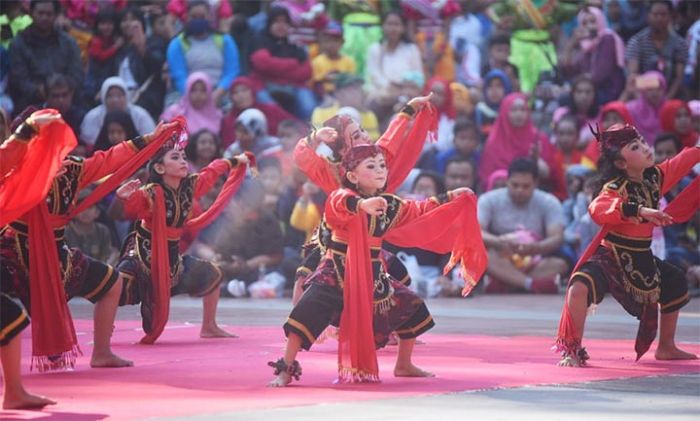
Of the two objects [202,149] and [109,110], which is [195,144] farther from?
[109,110]

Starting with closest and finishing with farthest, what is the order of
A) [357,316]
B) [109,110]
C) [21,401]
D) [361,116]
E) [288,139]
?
1. [21,401]
2. [357,316]
3. [109,110]
4. [288,139]
5. [361,116]

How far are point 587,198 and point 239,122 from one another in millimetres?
3533

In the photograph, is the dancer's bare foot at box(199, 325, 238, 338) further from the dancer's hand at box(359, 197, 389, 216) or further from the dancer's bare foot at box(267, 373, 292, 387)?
the dancer's hand at box(359, 197, 389, 216)

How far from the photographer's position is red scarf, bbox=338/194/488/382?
7.18m

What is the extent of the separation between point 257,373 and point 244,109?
776cm

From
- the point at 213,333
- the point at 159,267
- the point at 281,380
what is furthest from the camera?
the point at 213,333

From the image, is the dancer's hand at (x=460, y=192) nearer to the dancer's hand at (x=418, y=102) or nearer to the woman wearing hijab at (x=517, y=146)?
the dancer's hand at (x=418, y=102)

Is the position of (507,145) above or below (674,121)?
below

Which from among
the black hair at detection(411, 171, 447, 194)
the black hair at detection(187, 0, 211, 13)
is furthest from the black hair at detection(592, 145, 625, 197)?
the black hair at detection(187, 0, 211, 13)

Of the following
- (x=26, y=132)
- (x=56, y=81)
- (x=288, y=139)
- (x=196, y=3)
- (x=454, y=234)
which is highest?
(x=196, y=3)

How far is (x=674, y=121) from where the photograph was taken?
1434 cm

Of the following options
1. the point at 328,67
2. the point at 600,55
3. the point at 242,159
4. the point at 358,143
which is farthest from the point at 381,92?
the point at 358,143

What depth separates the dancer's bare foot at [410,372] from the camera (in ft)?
24.3

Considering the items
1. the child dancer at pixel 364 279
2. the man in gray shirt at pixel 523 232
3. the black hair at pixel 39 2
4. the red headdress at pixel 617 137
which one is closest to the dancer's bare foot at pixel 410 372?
the child dancer at pixel 364 279
